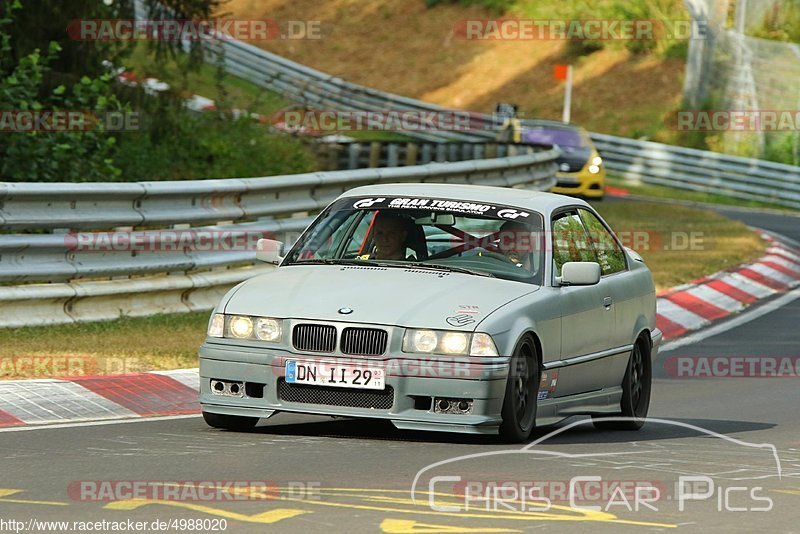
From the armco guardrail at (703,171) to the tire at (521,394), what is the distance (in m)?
28.4

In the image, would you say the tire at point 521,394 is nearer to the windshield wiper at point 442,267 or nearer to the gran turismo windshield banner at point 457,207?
the windshield wiper at point 442,267

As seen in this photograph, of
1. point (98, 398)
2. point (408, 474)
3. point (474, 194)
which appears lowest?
point (98, 398)

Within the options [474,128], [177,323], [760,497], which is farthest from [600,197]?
[760,497]

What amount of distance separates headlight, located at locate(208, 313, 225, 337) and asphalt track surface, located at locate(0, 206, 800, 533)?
Answer: 0.54m

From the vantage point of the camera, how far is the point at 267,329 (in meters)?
8.96

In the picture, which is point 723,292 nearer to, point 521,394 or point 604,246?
point 604,246

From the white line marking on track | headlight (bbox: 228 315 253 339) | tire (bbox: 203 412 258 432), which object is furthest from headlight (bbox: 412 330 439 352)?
the white line marking on track

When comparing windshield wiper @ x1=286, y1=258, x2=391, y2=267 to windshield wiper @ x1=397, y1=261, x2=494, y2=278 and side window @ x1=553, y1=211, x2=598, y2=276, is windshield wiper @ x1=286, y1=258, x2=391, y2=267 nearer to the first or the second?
windshield wiper @ x1=397, y1=261, x2=494, y2=278

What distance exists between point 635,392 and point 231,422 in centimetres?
281

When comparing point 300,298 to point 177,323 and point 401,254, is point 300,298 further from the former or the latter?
point 177,323

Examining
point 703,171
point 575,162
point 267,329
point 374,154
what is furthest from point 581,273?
point 703,171

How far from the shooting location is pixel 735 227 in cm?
2688

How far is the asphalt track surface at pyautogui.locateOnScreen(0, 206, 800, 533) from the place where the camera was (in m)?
6.75

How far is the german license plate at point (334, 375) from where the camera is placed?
876cm
